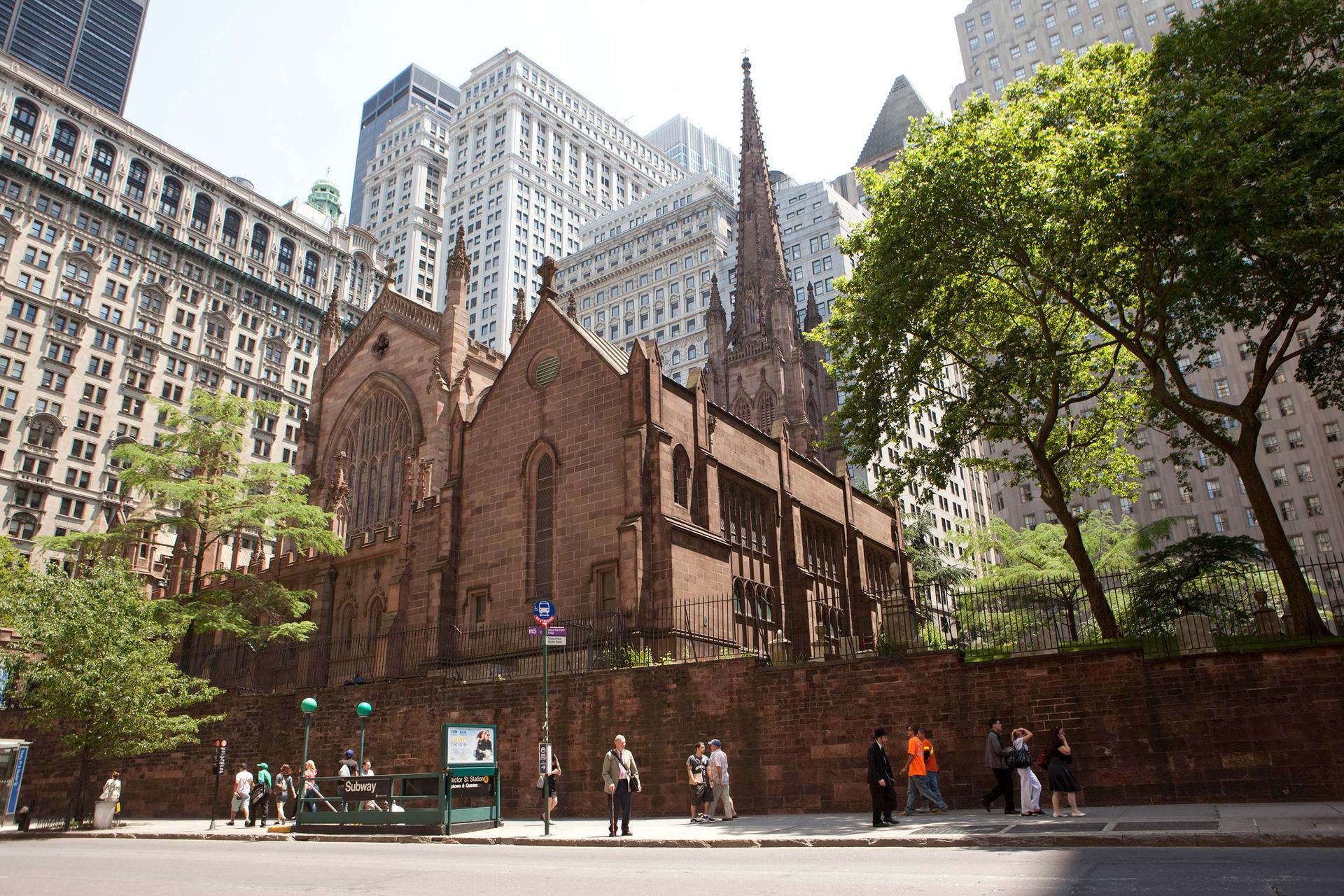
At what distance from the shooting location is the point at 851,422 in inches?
1031

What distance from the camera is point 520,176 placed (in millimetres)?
135500

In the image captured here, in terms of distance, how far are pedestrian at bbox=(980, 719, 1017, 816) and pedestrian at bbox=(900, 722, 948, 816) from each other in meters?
0.89

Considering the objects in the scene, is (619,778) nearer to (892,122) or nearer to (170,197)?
(170,197)

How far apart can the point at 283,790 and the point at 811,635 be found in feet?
55.7

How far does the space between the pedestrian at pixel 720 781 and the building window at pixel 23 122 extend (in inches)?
3540

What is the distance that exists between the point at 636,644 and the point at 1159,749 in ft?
42.6

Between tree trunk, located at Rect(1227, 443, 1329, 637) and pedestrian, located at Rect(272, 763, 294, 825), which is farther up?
tree trunk, located at Rect(1227, 443, 1329, 637)

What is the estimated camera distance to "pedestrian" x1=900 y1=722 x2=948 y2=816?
16.6 meters

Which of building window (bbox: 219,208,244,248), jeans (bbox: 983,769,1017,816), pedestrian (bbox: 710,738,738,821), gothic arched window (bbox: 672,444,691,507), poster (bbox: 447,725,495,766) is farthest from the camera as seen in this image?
building window (bbox: 219,208,244,248)

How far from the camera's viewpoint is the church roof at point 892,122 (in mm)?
148250

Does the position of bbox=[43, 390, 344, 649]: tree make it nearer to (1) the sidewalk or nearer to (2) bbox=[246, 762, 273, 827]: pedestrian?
(2) bbox=[246, 762, 273, 827]: pedestrian

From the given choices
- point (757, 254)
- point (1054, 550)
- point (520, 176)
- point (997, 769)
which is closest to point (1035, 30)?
point (757, 254)

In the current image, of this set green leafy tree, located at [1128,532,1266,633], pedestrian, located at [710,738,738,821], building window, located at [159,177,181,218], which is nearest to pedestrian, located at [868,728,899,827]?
pedestrian, located at [710,738,738,821]

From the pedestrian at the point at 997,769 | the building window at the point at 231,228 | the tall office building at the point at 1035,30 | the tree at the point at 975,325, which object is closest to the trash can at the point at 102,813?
the tree at the point at 975,325
